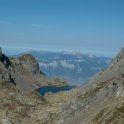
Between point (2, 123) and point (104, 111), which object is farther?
point (2, 123)

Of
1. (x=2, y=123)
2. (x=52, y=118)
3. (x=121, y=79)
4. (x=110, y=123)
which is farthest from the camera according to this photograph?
(x=2, y=123)

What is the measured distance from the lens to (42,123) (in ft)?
584

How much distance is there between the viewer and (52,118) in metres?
172

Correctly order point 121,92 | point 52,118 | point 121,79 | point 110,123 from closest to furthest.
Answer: point 110,123, point 121,92, point 121,79, point 52,118

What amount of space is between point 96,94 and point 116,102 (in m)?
21.6

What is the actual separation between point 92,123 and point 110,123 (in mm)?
11646

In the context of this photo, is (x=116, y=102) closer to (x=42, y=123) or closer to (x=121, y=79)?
(x=121, y=79)

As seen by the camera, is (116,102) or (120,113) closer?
(120,113)

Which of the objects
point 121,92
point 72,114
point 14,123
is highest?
point 121,92

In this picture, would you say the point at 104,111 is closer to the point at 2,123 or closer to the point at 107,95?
the point at 107,95

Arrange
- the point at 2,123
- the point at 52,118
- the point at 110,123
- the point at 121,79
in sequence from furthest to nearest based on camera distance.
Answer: the point at 2,123 < the point at 52,118 < the point at 121,79 < the point at 110,123

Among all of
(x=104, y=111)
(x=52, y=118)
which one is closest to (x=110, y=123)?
(x=104, y=111)

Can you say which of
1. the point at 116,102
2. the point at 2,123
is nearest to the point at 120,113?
the point at 116,102

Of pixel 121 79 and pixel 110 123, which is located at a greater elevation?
pixel 121 79
